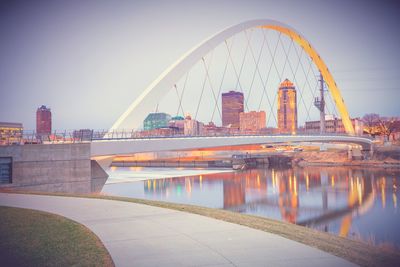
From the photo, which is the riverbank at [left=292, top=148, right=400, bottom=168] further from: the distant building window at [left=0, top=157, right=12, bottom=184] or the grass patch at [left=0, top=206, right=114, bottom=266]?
the grass patch at [left=0, top=206, right=114, bottom=266]

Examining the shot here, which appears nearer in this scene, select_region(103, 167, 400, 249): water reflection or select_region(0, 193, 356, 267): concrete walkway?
select_region(0, 193, 356, 267): concrete walkway

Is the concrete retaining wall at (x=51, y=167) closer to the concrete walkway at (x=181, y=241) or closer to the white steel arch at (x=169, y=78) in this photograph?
the white steel arch at (x=169, y=78)

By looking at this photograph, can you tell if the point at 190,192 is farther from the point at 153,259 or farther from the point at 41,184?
the point at 153,259

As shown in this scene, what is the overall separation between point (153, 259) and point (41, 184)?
13301 millimetres

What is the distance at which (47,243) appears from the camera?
7.15 metres

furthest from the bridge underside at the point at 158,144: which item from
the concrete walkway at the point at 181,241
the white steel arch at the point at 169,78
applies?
the concrete walkway at the point at 181,241

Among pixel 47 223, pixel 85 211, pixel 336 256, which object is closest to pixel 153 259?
pixel 336 256

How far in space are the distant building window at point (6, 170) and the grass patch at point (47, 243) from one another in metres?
8.14

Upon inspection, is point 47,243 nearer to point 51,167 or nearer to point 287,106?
point 51,167

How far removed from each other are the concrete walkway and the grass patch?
0.31m

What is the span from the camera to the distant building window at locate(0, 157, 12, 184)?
16.6 meters

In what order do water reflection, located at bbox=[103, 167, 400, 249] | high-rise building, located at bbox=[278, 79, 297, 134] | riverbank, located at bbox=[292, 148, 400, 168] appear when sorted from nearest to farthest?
water reflection, located at bbox=[103, 167, 400, 249], riverbank, located at bbox=[292, 148, 400, 168], high-rise building, located at bbox=[278, 79, 297, 134]

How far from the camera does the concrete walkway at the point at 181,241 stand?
6.00 m

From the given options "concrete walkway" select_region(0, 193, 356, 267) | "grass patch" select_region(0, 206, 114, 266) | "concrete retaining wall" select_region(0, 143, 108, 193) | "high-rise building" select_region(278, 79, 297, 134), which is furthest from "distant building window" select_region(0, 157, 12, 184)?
"high-rise building" select_region(278, 79, 297, 134)
